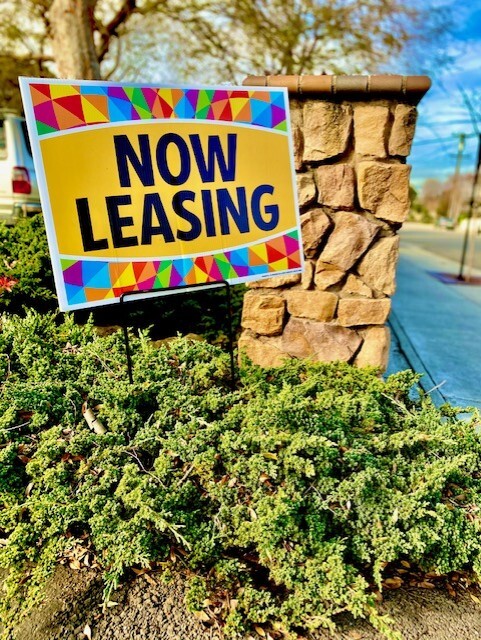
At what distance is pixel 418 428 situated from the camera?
2490 mm

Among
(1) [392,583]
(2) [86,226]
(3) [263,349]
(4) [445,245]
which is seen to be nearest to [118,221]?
(2) [86,226]

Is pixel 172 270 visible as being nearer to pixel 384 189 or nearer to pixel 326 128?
pixel 326 128

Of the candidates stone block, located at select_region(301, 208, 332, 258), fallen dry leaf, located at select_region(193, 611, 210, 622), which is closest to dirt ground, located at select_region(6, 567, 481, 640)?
fallen dry leaf, located at select_region(193, 611, 210, 622)

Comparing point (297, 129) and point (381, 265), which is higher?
point (297, 129)

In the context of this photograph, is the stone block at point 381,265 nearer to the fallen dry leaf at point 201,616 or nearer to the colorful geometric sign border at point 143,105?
the colorful geometric sign border at point 143,105

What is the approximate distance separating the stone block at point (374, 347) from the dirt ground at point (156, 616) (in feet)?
4.36

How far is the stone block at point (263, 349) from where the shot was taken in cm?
316

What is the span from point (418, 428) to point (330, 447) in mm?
577

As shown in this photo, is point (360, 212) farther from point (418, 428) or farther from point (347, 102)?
point (418, 428)

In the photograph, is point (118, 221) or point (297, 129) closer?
point (118, 221)

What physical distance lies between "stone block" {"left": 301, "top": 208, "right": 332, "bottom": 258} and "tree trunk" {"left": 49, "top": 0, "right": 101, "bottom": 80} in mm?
8230

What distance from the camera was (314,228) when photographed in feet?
9.83

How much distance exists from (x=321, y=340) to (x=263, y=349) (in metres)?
0.35

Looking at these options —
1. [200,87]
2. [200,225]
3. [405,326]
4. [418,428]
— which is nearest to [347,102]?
[200,87]
